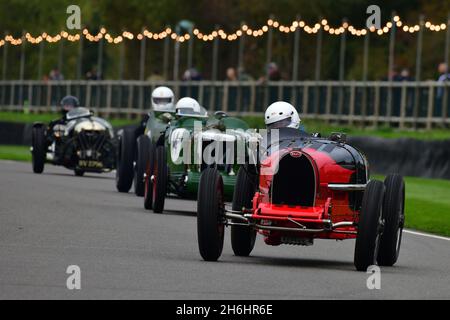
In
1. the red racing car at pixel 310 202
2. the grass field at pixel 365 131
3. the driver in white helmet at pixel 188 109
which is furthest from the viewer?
the grass field at pixel 365 131

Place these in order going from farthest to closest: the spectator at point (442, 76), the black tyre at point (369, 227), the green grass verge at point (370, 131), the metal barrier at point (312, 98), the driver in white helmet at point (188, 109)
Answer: the metal barrier at point (312, 98), the spectator at point (442, 76), the green grass verge at point (370, 131), the driver in white helmet at point (188, 109), the black tyre at point (369, 227)

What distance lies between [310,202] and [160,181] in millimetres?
6769

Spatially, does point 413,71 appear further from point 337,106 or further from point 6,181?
point 6,181

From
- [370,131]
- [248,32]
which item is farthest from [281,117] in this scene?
[248,32]

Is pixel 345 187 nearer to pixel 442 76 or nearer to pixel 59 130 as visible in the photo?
pixel 59 130

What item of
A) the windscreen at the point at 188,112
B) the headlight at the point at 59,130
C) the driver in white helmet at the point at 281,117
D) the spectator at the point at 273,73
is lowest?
the headlight at the point at 59,130

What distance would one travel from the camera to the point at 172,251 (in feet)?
52.2

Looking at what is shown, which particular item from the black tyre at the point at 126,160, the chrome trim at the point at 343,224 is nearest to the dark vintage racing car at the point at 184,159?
the black tyre at the point at 126,160

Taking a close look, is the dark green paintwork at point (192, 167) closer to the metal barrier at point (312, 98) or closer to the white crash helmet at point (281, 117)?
the white crash helmet at point (281, 117)

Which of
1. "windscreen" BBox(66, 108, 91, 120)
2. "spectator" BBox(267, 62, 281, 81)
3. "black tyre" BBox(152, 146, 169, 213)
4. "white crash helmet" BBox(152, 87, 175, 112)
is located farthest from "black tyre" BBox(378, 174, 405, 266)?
"spectator" BBox(267, 62, 281, 81)

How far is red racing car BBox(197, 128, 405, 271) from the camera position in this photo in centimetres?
1470

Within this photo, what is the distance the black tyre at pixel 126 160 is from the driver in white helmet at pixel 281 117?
951cm

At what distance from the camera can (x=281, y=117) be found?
669 inches

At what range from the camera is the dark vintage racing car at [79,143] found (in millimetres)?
30375
